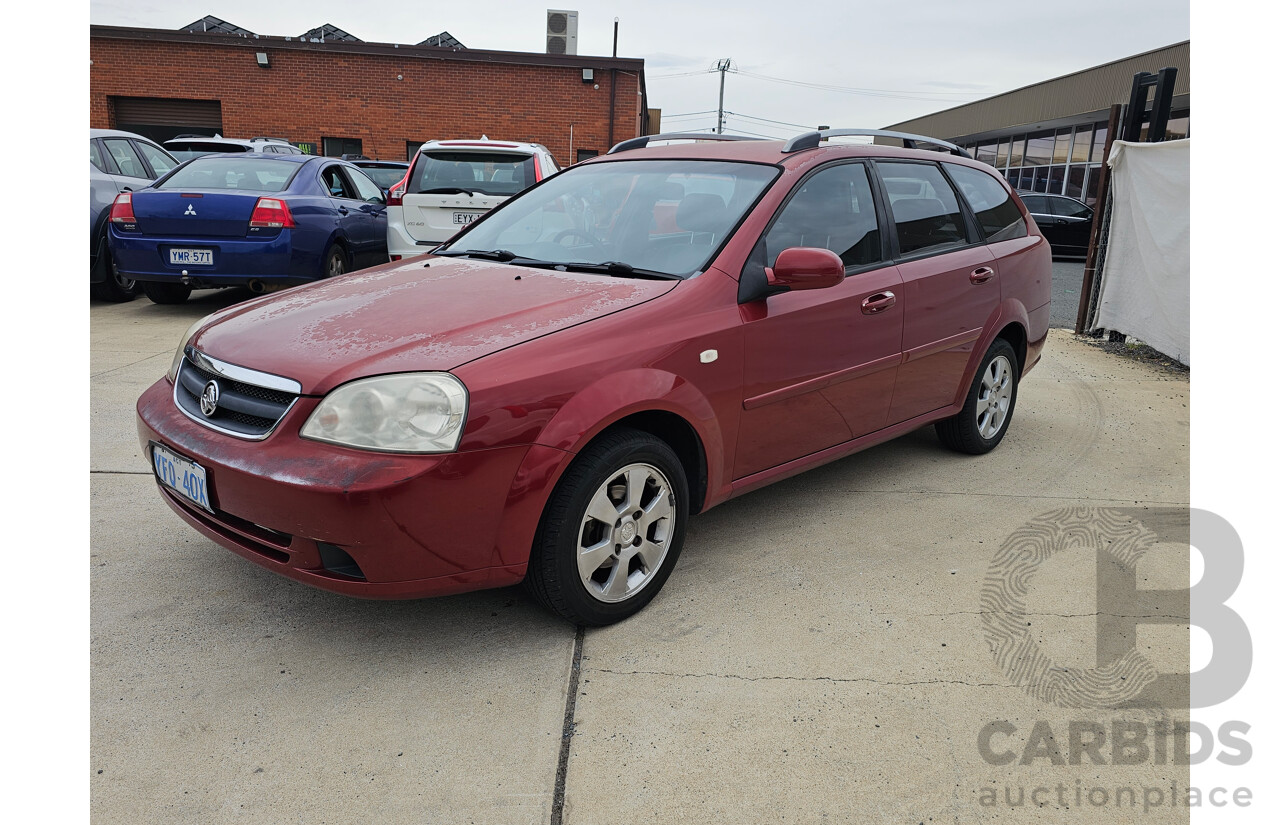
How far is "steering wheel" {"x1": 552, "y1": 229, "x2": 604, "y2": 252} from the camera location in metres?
3.49

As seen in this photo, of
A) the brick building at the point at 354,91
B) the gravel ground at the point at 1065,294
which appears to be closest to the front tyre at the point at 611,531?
the gravel ground at the point at 1065,294

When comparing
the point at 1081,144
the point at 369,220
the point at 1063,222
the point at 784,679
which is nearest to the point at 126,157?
the point at 369,220

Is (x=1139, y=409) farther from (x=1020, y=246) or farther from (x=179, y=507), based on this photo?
(x=179, y=507)

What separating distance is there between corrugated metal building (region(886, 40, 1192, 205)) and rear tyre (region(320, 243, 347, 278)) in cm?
1772

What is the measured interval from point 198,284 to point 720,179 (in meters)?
5.87

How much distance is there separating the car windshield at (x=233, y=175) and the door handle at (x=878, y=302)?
6079 millimetres

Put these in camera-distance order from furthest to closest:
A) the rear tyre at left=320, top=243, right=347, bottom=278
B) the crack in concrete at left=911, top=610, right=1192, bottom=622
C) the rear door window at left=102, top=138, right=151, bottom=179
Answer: the rear door window at left=102, top=138, right=151, bottom=179 < the rear tyre at left=320, top=243, right=347, bottom=278 < the crack in concrete at left=911, top=610, right=1192, bottom=622

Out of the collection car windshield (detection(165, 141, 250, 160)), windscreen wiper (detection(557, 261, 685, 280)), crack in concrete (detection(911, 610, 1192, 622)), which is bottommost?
crack in concrete (detection(911, 610, 1192, 622))

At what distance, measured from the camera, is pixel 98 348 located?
661 cm

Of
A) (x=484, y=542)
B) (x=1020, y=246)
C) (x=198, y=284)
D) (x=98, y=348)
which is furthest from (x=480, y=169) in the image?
(x=484, y=542)

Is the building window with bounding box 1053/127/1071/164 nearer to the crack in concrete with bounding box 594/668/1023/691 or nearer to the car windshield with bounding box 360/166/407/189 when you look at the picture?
the car windshield with bounding box 360/166/407/189

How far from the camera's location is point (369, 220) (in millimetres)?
8906

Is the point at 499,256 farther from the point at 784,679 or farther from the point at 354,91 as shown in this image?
the point at 354,91

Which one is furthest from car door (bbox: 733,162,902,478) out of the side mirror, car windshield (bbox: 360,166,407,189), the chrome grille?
car windshield (bbox: 360,166,407,189)
